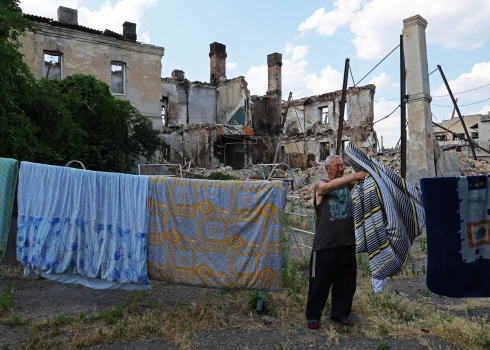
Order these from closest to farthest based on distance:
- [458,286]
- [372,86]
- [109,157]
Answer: [458,286] < [109,157] < [372,86]

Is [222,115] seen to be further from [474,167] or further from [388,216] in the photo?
[388,216]

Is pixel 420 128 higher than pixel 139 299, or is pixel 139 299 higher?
→ pixel 420 128

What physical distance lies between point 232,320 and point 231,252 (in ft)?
2.46

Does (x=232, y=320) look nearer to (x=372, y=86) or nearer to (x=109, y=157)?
(x=109, y=157)

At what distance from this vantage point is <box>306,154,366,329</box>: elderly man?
12.3 feet

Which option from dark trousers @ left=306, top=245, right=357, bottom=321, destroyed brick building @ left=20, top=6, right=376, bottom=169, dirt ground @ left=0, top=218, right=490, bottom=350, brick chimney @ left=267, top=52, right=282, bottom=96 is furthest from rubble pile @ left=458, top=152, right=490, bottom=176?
dark trousers @ left=306, top=245, right=357, bottom=321

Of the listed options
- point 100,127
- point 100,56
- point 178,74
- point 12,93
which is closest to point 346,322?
point 12,93

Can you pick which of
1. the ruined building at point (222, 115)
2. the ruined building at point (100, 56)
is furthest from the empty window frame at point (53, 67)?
the ruined building at point (222, 115)

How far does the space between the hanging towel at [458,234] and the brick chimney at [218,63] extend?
28.8m

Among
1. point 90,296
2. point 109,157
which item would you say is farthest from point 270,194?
point 109,157

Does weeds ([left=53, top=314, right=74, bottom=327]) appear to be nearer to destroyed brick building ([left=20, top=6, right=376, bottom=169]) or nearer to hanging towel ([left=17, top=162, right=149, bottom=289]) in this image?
hanging towel ([left=17, top=162, right=149, bottom=289])

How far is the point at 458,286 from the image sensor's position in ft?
9.65

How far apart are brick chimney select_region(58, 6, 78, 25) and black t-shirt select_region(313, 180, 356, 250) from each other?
63.8ft

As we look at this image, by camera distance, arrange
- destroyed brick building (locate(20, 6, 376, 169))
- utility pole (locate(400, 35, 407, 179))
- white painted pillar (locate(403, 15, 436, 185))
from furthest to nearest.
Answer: destroyed brick building (locate(20, 6, 376, 169)), white painted pillar (locate(403, 15, 436, 185)), utility pole (locate(400, 35, 407, 179))
